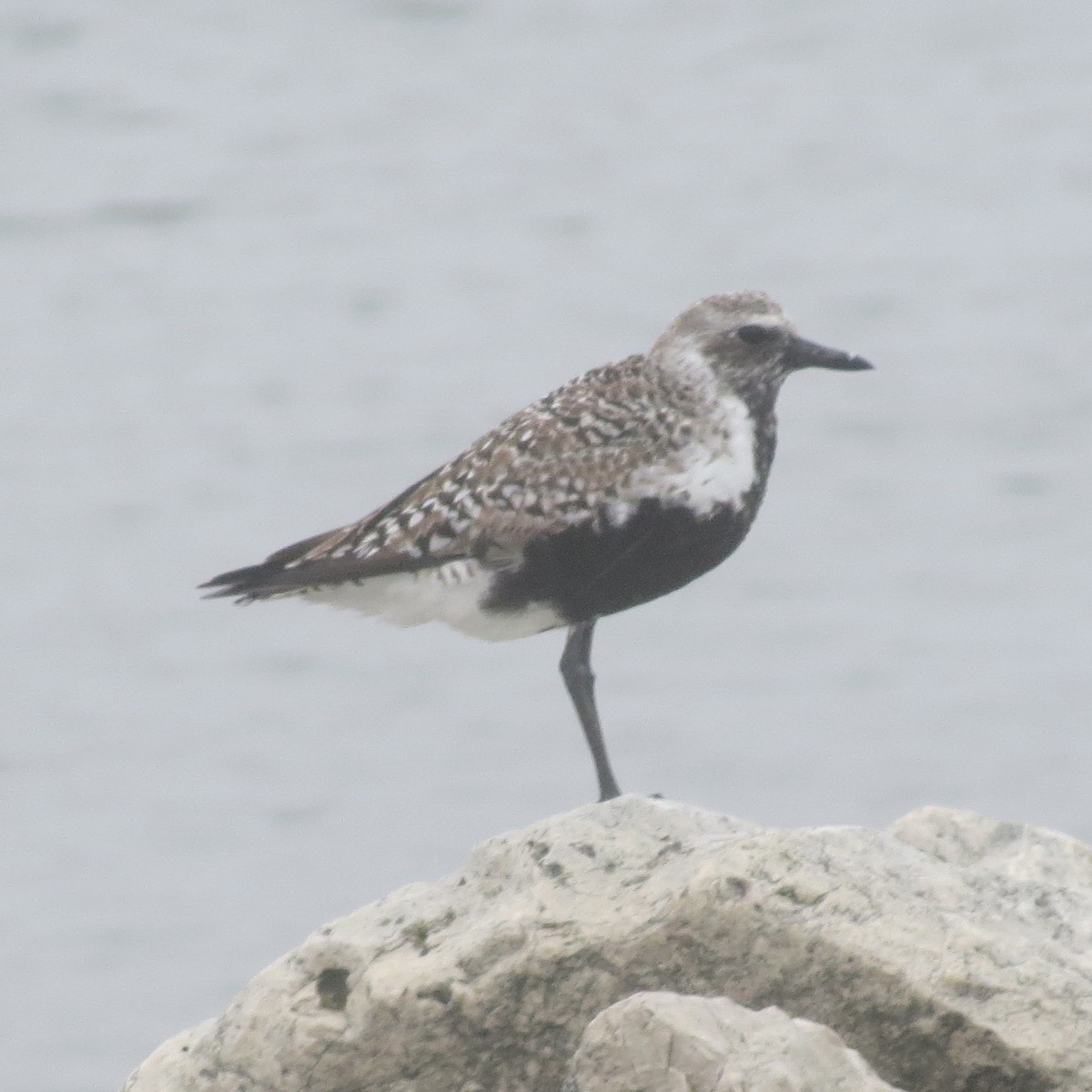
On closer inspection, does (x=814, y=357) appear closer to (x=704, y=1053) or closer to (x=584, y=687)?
(x=584, y=687)

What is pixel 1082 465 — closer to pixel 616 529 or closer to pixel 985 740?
pixel 985 740

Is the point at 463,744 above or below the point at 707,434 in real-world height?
below

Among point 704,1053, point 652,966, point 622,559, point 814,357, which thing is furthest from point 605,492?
point 704,1053

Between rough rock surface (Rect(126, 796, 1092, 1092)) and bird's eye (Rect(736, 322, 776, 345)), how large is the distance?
250 centimetres

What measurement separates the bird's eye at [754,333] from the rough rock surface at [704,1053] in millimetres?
3469

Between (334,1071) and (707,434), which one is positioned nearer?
(334,1071)

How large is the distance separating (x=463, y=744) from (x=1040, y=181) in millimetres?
11065

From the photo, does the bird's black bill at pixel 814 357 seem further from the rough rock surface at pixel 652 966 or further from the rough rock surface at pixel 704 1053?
the rough rock surface at pixel 704 1053

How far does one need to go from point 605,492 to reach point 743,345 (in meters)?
0.70

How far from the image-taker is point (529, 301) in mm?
23391

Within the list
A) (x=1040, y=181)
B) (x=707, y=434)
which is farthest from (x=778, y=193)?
(x=707, y=434)

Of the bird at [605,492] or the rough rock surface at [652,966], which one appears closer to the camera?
the rough rock surface at [652,966]

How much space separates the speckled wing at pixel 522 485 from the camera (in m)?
8.41

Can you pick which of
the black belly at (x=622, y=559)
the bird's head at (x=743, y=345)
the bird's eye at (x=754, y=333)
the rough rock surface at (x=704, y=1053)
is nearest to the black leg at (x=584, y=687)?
the black belly at (x=622, y=559)
